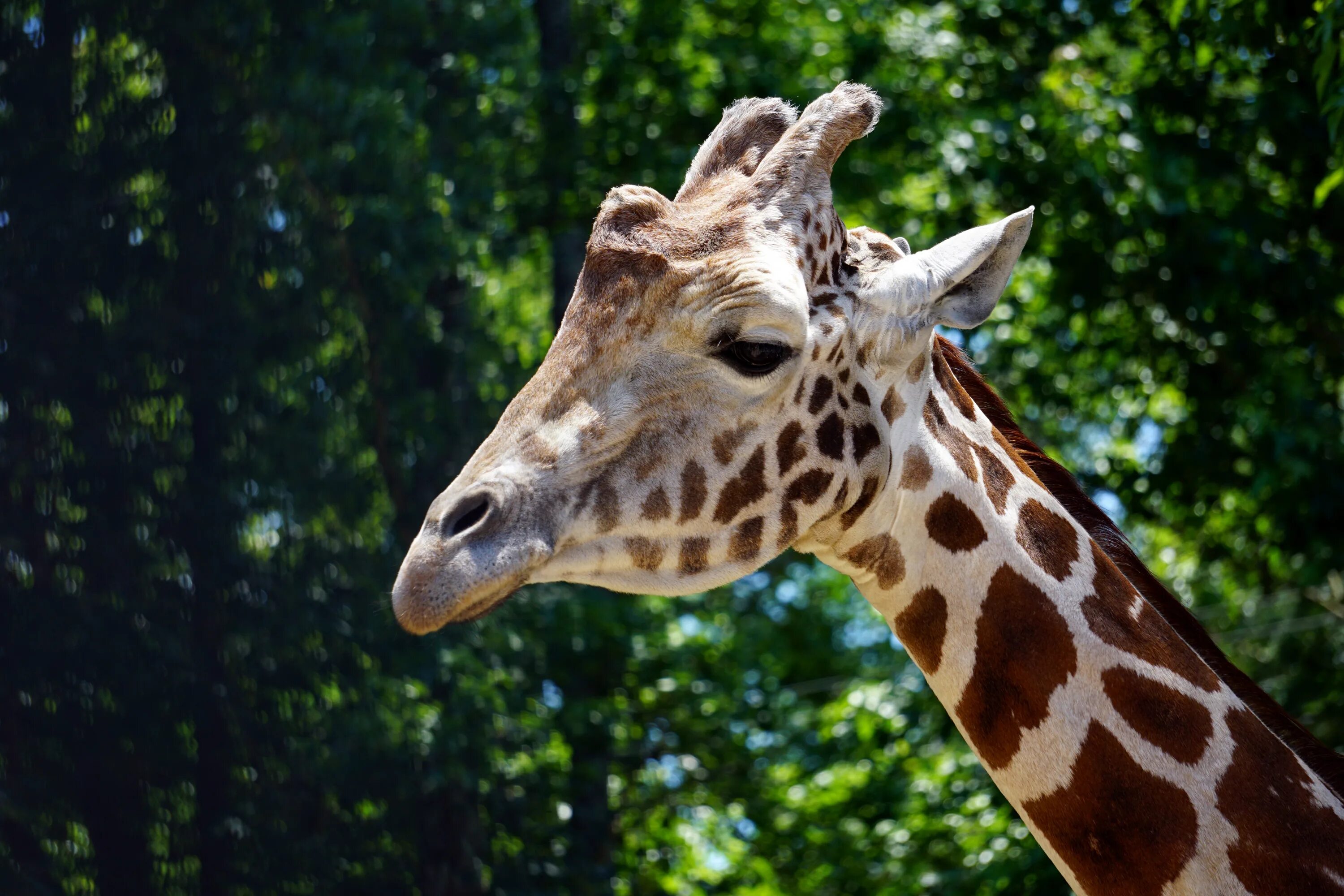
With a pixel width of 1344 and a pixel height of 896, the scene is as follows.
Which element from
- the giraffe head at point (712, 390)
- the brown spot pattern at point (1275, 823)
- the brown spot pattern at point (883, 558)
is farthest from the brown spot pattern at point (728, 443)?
the brown spot pattern at point (1275, 823)

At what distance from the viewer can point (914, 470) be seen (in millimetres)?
2756

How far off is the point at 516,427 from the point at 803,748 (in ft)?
26.3

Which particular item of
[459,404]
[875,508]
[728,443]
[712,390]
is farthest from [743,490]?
[459,404]

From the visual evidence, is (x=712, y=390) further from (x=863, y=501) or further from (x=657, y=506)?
(x=863, y=501)

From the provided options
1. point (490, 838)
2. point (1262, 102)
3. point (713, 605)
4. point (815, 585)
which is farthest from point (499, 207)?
point (815, 585)

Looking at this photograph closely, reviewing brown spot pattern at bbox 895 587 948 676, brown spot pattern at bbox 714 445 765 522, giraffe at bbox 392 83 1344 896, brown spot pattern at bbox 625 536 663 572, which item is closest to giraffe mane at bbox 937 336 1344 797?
giraffe at bbox 392 83 1344 896

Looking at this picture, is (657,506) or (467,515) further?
(657,506)

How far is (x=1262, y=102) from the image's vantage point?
687 centimetres

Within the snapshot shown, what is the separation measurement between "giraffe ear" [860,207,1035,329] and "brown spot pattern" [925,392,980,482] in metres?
0.18

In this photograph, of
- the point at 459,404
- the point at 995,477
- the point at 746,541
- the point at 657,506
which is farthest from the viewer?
the point at 459,404

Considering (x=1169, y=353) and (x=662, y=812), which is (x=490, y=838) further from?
(x=1169, y=353)

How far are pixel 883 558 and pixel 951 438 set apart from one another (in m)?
0.30

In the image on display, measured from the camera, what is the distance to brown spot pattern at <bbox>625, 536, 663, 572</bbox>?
2541 mm

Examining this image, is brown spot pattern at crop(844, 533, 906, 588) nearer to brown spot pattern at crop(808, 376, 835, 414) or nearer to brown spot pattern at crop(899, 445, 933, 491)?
brown spot pattern at crop(899, 445, 933, 491)
